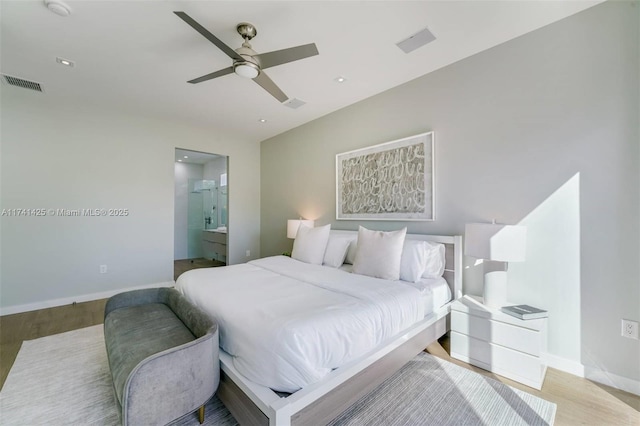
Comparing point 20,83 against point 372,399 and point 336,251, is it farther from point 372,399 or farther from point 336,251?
point 372,399

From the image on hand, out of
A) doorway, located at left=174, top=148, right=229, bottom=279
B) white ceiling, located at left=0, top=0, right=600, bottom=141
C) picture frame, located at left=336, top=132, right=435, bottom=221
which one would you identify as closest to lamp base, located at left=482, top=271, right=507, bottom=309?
picture frame, located at left=336, top=132, right=435, bottom=221

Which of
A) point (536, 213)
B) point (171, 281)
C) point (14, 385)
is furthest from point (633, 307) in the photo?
point (171, 281)

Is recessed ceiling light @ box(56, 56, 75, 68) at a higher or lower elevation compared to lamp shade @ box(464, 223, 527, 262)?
higher

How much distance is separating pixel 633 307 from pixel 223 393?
2.86 meters

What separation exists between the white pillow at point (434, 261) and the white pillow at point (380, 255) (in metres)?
0.31

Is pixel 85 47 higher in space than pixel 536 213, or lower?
higher

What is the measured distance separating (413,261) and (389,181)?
3.89ft

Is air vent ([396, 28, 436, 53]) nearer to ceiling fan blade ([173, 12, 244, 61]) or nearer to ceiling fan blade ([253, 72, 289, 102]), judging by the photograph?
ceiling fan blade ([253, 72, 289, 102])

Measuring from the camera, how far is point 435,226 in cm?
293

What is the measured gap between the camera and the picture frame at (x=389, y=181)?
2.99m

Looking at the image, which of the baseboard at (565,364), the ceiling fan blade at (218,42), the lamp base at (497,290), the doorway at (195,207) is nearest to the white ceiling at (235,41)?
the ceiling fan blade at (218,42)

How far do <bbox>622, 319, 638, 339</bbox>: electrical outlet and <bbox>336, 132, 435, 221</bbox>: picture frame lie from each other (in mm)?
1585

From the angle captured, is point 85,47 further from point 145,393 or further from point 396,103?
point 396,103

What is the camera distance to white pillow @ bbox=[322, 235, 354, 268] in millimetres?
3131
